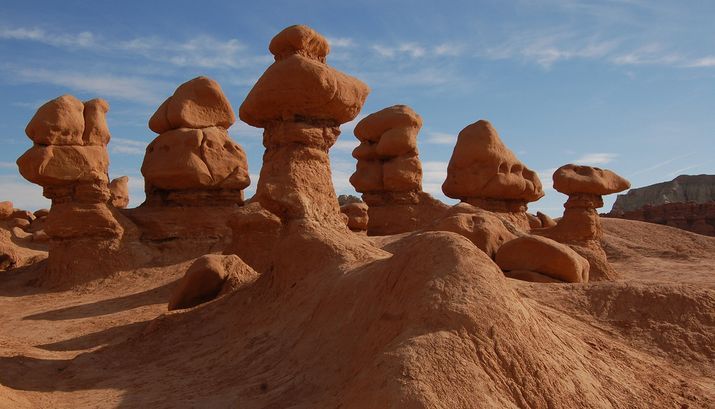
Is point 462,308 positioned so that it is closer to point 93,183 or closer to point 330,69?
point 330,69

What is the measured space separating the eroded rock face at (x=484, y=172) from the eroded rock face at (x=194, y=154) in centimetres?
605

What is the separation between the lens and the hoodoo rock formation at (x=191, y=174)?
12.6 m

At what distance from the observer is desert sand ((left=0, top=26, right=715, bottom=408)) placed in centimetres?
375

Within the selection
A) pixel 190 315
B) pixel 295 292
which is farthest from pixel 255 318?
pixel 190 315

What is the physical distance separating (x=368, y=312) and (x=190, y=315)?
3.60 meters

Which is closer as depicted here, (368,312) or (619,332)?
(368,312)

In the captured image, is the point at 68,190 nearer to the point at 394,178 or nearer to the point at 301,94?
the point at 301,94

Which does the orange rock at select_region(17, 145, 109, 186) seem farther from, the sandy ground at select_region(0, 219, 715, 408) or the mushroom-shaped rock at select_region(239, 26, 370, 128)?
the mushroom-shaped rock at select_region(239, 26, 370, 128)

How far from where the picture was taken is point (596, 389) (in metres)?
3.71

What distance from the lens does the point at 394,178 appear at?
15938mm

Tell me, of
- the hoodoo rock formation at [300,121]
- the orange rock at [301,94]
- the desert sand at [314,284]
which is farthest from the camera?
the orange rock at [301,94]

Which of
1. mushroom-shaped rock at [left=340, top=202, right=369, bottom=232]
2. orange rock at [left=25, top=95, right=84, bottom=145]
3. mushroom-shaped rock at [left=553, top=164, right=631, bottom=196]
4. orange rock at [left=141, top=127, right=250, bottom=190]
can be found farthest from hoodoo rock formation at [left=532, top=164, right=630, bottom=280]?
orange rock at [left=25, top=95, right=84, bottom=145]

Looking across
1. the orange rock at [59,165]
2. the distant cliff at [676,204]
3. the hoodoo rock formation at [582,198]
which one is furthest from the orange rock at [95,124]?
the distant cliff at [676,204]

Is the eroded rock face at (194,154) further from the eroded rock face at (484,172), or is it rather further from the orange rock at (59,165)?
the eroded rock face at (484,172)
